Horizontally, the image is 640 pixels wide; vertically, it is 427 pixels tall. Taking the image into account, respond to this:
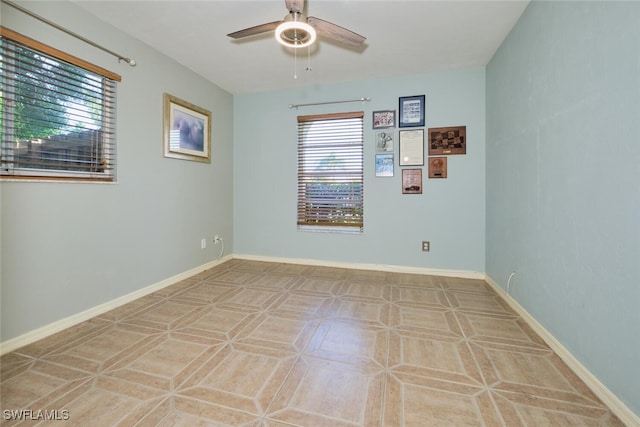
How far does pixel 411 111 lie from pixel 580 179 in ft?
7.36

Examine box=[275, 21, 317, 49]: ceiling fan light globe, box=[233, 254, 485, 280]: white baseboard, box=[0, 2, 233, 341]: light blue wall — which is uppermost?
box=[275, 21, 317, 49]: ceiling fan light globe

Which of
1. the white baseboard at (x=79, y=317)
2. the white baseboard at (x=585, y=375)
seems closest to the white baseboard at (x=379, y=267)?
the white baseboard at (x=585, y=375)

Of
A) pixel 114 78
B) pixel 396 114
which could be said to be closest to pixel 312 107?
pixel 396 114

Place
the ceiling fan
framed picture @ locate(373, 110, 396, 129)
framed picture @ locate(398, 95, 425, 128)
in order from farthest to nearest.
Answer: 1. framed picture @ locate(373, 110, 396, 129)
2. framed picture @ locate(398, 95, 425, 128)
3. the ceiling fan

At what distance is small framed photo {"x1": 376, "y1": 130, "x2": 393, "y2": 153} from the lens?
3.56 m

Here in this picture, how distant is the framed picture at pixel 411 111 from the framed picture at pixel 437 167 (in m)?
0.49

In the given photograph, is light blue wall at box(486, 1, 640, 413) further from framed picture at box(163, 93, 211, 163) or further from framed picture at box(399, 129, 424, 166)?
framed picture at box(163, 93, 211, 163)

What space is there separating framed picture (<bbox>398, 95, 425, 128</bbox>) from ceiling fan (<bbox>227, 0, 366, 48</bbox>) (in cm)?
155

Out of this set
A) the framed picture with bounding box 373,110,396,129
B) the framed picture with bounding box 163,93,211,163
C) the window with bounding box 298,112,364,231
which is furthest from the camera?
the window with bounding box 298,112,364,231

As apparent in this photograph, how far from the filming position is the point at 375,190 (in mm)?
3648

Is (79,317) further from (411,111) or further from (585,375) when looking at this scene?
(411,111)

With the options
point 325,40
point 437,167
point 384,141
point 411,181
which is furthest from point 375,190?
point 325,40

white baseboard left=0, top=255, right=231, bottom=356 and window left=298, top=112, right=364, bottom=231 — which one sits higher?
window left=298, top=112, right=364, bottom=231
